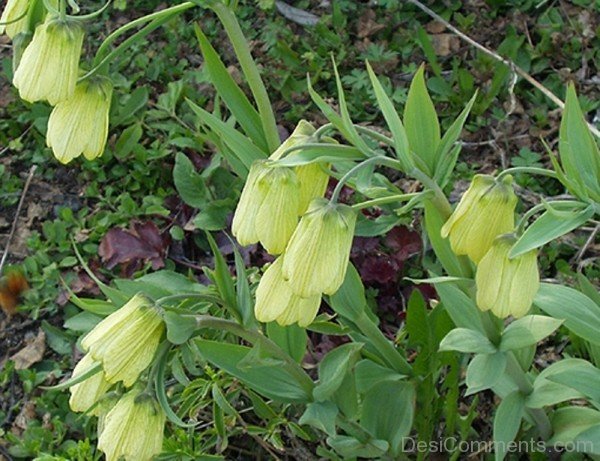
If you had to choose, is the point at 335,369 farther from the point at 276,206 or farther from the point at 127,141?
the point at 127,141

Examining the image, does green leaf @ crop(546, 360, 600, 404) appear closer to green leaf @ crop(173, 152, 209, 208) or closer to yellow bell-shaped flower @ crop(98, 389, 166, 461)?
yellow bell-shaped flower @ crop(98, 389, 166, 461)

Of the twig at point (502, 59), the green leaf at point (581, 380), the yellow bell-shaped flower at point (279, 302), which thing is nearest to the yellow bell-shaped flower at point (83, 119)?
the yellow bell-shaped flower at point (279, 302)

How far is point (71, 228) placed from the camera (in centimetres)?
331

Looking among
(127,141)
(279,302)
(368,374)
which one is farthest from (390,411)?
(127,141)

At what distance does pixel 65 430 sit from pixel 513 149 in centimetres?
186

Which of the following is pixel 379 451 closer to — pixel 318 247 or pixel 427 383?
pixel 427 383

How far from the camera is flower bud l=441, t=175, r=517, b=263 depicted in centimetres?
165

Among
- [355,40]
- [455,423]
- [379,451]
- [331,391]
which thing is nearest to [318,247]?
[331,391]

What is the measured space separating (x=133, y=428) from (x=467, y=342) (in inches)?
28.6

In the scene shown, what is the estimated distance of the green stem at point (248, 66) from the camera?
194cm

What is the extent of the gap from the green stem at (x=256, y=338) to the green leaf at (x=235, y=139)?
40 cm

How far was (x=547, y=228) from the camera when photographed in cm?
162

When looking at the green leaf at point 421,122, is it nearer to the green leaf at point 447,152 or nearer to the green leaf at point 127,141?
the green leaf at point 447,152

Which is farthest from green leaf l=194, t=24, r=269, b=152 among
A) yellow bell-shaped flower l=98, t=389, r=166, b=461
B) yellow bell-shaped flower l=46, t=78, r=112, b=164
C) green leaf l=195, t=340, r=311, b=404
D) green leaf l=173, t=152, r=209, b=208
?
green leaf l=173, t=152, r=209, b=208
